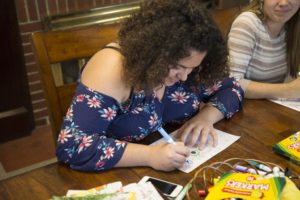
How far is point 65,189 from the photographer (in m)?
0.82

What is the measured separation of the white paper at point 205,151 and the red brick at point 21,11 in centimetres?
148

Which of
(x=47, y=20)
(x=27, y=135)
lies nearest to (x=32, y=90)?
(x=27, y=135)

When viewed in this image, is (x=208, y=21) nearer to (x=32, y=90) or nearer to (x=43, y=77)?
(x=43, y=77)

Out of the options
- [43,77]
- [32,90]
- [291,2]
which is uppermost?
[291,2]

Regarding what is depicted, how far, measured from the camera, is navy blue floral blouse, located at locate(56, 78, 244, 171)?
2.92 ft

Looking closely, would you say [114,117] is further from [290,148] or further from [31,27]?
[31,27]

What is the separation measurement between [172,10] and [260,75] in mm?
716

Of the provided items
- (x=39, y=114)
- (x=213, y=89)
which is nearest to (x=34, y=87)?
(x=39, y=114)

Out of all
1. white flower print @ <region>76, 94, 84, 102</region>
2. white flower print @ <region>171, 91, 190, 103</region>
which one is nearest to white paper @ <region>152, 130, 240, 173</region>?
white flower print @ <region>171, 91, 190, 103</region>

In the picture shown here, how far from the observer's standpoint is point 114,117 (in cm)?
96

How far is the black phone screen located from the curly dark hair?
24 cm

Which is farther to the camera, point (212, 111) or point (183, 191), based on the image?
point (212, 111)

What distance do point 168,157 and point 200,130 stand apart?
0.21m

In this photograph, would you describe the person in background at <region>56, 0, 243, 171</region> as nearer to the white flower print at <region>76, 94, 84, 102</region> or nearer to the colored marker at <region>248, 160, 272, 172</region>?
the white flower print at <region>76, 94, 84, 102</region>
